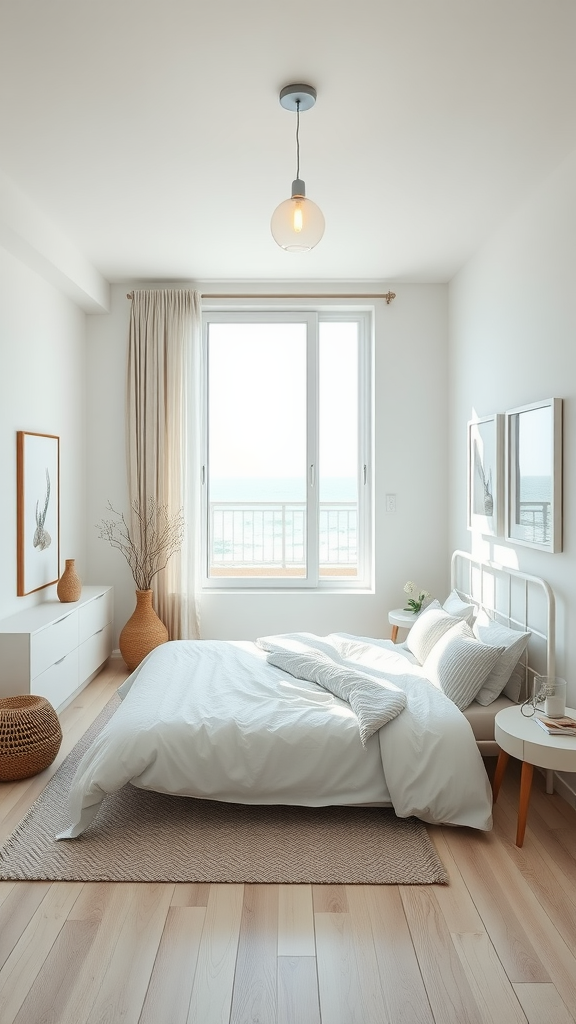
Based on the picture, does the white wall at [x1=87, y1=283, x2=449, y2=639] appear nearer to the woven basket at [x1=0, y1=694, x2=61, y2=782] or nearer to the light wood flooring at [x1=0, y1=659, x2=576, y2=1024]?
the woven basket at [x1=0, y1=694, x2=61, y2=782]

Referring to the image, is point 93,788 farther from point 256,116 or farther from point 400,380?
point 400,380

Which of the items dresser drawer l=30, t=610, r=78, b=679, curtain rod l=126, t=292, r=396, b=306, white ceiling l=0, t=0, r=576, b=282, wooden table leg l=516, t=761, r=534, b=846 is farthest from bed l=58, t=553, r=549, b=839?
curtain rod l=126, t=292, r=396, b=306

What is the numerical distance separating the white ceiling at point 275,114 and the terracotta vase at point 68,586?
6.70 ft

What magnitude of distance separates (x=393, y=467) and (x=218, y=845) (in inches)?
126

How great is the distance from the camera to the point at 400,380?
5215mm

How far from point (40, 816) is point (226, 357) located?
355cm

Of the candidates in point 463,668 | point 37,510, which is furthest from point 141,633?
point 463,668

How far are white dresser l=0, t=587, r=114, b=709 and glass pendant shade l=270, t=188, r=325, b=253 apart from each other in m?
2.28

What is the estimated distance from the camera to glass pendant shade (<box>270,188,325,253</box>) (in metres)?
2.68

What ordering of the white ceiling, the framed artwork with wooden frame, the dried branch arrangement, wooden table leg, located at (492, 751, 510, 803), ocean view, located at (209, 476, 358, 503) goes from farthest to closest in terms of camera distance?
ocean view, located at (209, 476, 358, 503), the dried branch arrangement, the framed artwork with wooden frame, wooden table leg, located at (492, 751, 510, 803), the white ceiling

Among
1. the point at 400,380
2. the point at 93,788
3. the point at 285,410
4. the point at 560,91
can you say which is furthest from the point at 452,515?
the point at 93,788

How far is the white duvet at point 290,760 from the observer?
2.71 meters

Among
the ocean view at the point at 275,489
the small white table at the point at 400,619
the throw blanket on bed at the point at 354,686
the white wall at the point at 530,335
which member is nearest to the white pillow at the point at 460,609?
the white wall at the point at 530,335

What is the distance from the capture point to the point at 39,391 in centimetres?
434
